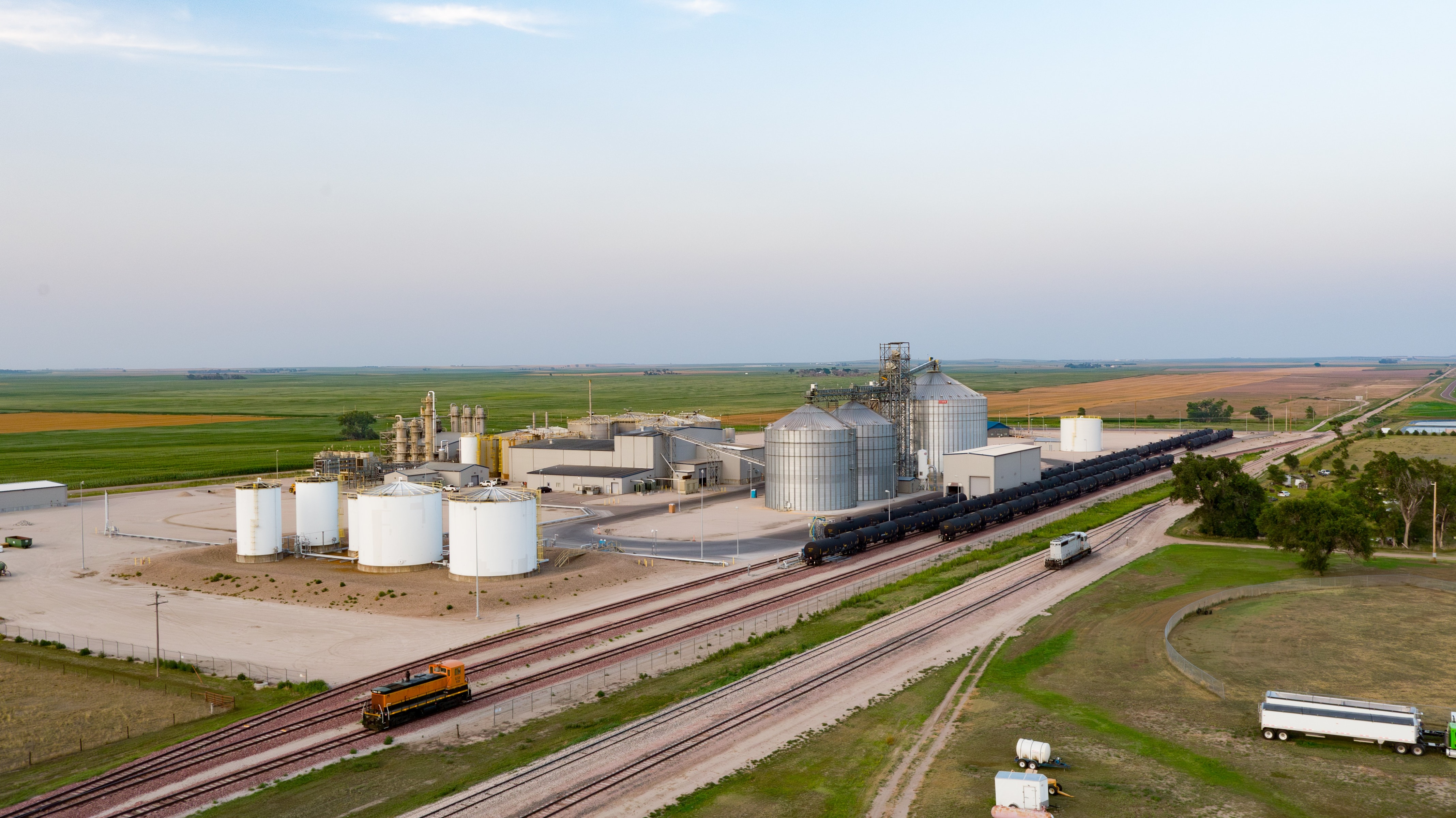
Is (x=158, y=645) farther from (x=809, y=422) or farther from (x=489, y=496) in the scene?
(x=809, y=422)

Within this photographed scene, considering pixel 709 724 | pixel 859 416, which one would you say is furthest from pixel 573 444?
pixel 709 724

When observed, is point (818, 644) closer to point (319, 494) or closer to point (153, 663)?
point (153, 663)

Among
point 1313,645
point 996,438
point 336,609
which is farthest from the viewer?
point 996,438

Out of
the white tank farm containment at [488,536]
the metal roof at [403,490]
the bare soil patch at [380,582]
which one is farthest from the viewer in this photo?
the metal roof at [403,490]

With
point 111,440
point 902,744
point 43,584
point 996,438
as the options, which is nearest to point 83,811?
point 902,744

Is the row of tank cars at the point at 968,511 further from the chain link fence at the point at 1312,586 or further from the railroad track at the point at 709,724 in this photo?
the chain link fence at the point at 1312,586

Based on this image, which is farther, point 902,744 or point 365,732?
point 365,732

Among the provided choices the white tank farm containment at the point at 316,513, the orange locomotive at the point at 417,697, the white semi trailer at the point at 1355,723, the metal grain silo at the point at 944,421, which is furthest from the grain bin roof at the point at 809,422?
the white semi trailer at the point at 1355,723
